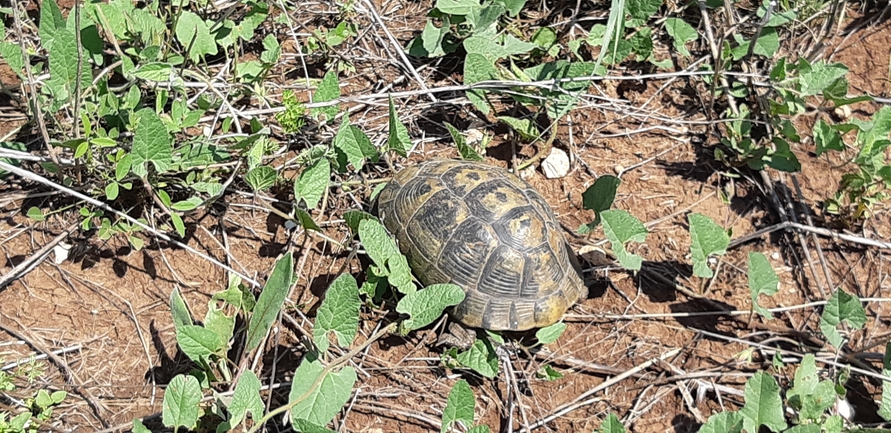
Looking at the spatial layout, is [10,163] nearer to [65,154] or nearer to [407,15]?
[65,154]

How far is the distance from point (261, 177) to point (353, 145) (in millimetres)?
404

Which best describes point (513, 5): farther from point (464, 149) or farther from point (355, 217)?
point (355, 217)

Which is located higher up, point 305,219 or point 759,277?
point 305,219

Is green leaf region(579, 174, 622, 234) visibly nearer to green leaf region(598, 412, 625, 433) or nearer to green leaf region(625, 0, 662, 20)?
green leaf region(598, 412, 625, 433)

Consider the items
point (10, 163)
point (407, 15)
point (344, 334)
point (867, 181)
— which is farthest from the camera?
point (407, 15)

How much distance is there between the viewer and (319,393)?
7.09 ft

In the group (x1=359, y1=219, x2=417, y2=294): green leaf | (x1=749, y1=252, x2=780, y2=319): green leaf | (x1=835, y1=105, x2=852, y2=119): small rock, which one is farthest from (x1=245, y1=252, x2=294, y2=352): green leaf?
(x1=835, y1=105, x2=852, y2=119): small rock

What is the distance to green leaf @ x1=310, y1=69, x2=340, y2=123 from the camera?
283 centimetres

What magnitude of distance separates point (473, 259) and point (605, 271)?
65 cm

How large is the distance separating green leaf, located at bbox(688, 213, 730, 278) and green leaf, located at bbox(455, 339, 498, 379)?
0.90 metres

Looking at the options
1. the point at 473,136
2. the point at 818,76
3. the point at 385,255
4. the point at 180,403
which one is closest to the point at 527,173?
the point at 473,136

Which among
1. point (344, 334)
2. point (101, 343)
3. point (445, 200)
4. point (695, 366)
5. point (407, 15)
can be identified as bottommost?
point (695, 366)

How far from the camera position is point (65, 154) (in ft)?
8.65

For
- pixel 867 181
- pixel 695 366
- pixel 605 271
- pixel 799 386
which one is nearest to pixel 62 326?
pixel 605 271
